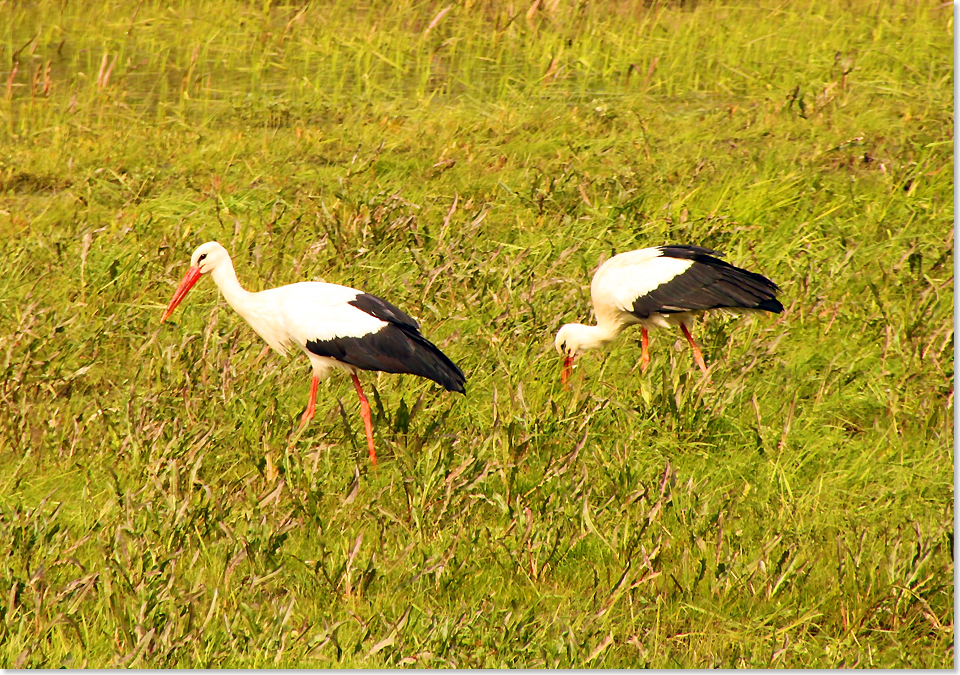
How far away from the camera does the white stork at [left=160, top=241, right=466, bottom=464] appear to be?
5.38 m

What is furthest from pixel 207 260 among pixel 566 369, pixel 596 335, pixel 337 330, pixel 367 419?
pixel 596 335

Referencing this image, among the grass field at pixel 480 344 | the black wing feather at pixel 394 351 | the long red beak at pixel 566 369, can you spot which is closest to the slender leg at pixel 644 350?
the grass field at pixel 480 344

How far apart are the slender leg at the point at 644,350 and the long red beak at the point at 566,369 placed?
0.36 metres

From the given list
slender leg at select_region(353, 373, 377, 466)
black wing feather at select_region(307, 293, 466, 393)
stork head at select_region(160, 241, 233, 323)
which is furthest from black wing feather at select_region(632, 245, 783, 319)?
stork head at select_region(160, 241, 233, 323)

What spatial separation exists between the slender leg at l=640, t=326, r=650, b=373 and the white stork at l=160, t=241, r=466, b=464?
112cm

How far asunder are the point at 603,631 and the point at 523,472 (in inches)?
40.6

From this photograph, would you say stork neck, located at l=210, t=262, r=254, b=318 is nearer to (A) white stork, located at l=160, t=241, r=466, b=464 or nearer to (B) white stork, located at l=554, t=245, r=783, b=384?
(A) white stork, located at l=160, t=241, r=466, b=464

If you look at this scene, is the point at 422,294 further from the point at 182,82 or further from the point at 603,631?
the point at 182,82

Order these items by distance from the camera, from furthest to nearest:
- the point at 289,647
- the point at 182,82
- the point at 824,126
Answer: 1. the point at 182,82
2. the point at 824,126
3. the point at 289,647

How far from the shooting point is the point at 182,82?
9352mm

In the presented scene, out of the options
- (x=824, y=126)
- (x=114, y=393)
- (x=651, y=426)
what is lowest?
(x=114, y=393)

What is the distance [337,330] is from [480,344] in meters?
0.90

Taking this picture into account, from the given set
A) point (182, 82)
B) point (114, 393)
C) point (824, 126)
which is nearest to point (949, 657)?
point (114, 393)

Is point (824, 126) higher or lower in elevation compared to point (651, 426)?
higher
